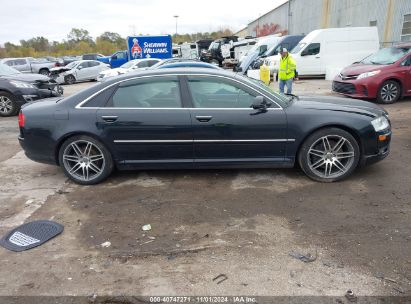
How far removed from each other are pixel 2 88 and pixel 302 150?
8944mm

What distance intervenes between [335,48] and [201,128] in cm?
1511

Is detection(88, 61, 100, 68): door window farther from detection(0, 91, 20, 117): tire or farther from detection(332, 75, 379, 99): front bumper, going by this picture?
detection(332, 75, 379, 99): front bumper

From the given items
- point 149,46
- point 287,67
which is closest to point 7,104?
point 287,67

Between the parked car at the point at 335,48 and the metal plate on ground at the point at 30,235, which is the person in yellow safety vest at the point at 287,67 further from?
the metal plate on ground at the point at 30,235

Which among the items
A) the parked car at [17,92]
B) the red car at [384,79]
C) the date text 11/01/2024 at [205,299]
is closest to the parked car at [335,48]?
the red car at [384,79]

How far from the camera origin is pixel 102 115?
4.57 metres

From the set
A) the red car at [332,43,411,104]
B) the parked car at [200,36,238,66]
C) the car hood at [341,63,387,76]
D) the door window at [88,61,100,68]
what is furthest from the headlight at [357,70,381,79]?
the parked car at [200,36,238,66]

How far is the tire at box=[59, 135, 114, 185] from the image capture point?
4.68 m

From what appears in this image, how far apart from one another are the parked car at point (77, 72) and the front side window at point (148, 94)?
64.0 feet

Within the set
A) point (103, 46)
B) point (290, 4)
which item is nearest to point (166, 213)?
point (290, 4)

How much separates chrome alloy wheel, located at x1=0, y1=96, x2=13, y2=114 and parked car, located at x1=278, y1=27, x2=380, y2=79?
12.1 m

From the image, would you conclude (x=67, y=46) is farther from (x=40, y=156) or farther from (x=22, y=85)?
(x=40, y=156)

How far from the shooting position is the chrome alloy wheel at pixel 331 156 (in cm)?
455

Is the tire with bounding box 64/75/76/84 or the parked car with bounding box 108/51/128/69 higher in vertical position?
the parked car with bounding box 108/51/128/69
